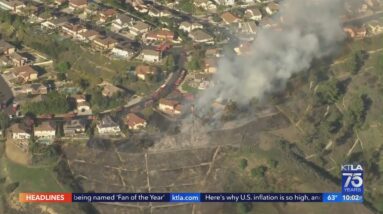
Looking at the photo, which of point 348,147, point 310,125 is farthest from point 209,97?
point 348,147

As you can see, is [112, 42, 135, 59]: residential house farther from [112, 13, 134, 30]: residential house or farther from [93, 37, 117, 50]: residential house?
[112, 13, 134, 30]: residential house

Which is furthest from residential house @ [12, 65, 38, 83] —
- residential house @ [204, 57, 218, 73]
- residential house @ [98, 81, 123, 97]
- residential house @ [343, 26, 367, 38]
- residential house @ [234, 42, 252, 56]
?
residential house @ [343, 26, 367, 38]

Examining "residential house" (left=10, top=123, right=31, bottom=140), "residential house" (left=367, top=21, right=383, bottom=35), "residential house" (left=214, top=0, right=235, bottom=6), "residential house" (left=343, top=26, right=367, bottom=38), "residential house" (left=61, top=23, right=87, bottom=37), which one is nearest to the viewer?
"residential house" (left=10, top=123, right=31, bottom=140)

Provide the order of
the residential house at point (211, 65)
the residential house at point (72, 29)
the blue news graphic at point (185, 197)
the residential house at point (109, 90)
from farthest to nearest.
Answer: the residential house at point (72, 29), the residential house at point (211, 65), the residential house at point (109, 90), the blue news graphic at point (185, 197)

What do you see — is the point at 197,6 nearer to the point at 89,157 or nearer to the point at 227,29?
the point at 227,29

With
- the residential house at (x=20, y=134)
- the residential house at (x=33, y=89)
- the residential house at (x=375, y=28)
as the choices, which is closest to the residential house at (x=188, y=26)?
the residential house at (x=33, y=89)

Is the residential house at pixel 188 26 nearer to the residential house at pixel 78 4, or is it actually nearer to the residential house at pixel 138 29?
the residential house at pixel 138 29

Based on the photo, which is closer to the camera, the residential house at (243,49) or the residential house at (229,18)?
the residential house at (243,49)

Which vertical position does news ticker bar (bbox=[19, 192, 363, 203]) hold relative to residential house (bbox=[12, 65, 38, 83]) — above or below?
below
